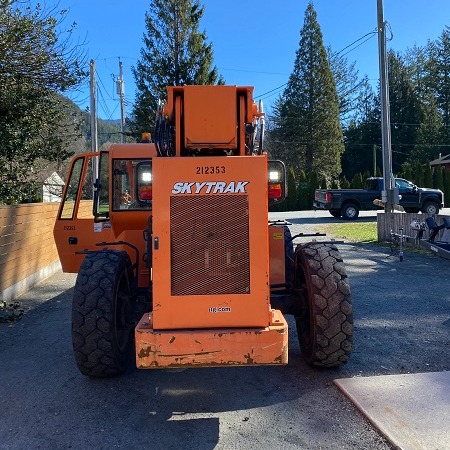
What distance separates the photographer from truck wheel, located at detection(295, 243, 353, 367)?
13.5ft

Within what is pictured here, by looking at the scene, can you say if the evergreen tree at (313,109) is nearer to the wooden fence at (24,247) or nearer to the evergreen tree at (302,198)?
the evergreen tree at (302,198)

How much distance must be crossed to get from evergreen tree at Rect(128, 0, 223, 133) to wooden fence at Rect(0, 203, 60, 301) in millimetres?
23696

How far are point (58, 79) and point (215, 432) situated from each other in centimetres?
878

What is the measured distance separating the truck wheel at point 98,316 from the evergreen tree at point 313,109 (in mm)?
41598

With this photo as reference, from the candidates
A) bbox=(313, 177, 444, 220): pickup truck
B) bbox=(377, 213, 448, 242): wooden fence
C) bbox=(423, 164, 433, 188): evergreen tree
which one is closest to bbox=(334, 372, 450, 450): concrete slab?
bbox=(377, 213, 448, 242): wooden fence

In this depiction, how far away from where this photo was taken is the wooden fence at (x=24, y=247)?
25.2ft

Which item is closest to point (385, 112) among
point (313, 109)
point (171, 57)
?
point (171, 57)

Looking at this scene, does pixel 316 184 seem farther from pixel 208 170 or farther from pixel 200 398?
pixel 208 170

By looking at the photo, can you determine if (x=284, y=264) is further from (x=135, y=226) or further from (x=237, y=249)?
(x=135, y=226)

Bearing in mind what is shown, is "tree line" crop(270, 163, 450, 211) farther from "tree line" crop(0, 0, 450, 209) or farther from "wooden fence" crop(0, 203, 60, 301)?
"wooden fence" crop(0, 203, 60, 301)

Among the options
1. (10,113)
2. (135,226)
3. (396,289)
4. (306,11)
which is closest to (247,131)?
(135,226)

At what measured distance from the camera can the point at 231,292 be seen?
3730 mm

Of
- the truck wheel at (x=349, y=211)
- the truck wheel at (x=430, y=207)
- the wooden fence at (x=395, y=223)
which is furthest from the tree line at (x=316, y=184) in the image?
the wooden fence at (x=395, y=223)

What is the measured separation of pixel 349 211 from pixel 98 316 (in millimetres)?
22228
